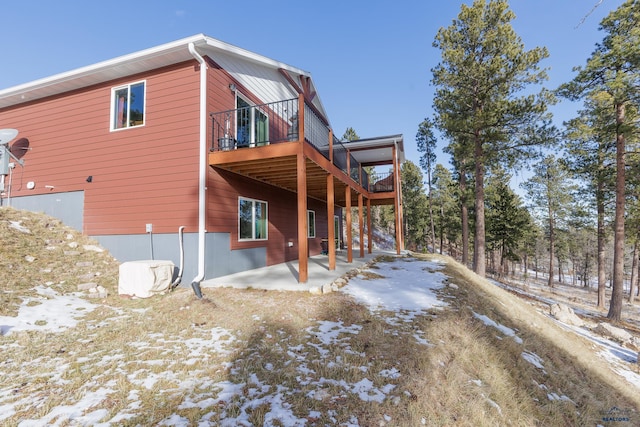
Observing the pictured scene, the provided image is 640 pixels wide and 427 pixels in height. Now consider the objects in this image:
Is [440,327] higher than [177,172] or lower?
lower

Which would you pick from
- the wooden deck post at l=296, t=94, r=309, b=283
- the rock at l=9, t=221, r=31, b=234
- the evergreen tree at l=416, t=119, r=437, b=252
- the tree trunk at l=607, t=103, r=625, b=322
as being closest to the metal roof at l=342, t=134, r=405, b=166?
the wooden deck post at l=296, t=94, r=309, b=283

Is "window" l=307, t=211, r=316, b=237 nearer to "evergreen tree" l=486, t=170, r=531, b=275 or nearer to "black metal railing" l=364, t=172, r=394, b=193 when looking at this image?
"black metal railing" l=364, t=172, r=394, b=193

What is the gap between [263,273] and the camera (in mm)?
7480

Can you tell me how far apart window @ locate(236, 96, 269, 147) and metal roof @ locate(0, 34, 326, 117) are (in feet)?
2.66

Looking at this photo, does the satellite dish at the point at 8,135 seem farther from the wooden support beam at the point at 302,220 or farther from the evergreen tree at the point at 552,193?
the evergreen tree at the point at 552,193

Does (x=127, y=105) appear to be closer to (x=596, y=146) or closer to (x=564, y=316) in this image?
(x=564, y=316)

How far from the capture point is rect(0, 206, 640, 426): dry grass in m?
2.44

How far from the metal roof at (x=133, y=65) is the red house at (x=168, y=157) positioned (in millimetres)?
31

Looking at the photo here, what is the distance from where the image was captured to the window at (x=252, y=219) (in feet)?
26.0

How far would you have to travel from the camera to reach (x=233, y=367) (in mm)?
3035

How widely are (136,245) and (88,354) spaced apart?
4.28m

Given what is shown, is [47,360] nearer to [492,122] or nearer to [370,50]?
[492,122]

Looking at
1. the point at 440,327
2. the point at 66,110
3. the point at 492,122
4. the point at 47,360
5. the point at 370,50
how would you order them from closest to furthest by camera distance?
the point at 47,360 → the point at 440,327 → the point at 66,110 → the point at 492,122 → the point at 370,50

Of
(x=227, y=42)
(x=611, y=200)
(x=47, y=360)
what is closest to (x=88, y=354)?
(x=47, y=360)
